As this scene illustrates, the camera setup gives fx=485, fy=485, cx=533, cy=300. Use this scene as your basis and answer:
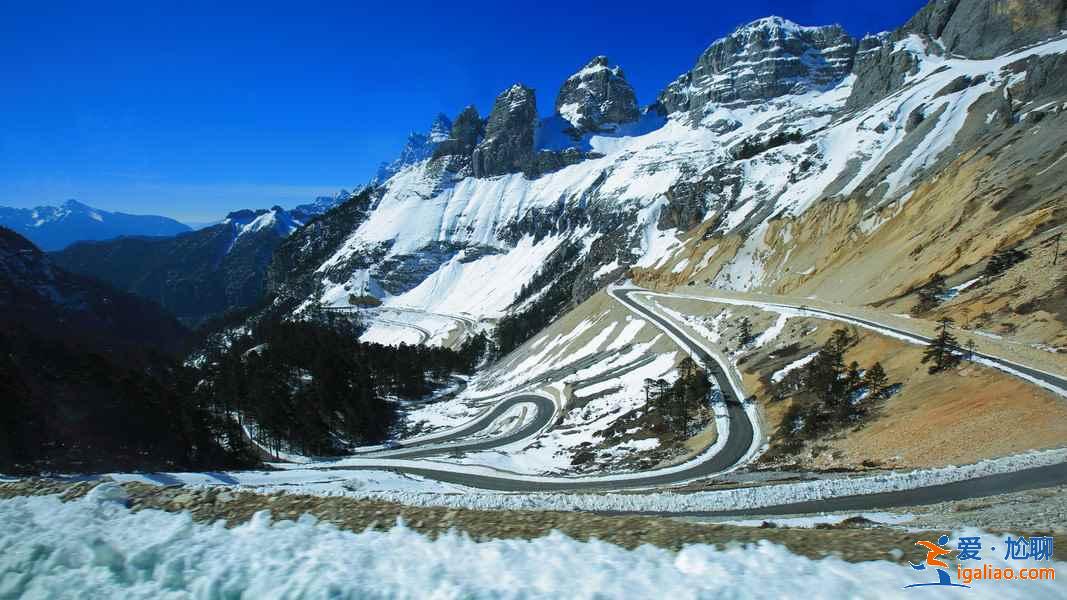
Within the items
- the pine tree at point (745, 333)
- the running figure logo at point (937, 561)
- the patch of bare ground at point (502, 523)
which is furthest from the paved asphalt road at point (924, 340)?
the running figure logo at point (937, 561)

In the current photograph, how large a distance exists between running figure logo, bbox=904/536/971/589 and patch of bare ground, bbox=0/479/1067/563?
172 millimetres

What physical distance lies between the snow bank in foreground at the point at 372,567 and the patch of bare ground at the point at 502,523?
0.36m

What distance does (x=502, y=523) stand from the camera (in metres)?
10.1

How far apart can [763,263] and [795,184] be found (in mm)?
37209

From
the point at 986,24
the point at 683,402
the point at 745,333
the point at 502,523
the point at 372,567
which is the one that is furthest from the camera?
the point at 986,24

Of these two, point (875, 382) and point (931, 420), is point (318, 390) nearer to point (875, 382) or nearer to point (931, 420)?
point (875, 382)

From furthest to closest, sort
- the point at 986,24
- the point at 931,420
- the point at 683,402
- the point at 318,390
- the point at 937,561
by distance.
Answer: the point at 986,24
the point at 318,390
the point at 683,402
the point at 931,420
the point at 937,561

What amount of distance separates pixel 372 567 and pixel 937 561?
9259mm

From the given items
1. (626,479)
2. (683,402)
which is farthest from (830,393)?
(626,479)

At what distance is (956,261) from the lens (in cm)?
4534

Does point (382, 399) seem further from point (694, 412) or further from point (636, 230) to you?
A: point (636, 230)

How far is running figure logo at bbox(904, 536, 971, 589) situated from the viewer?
23.3 ft

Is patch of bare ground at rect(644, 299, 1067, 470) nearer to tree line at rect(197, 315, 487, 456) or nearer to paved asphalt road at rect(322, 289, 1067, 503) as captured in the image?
paved asphalt road at rect(322, 289, 1067, 503)

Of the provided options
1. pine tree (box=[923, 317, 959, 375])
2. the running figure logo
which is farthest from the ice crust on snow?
pine tree (box=[923, 317, 959, 375])
